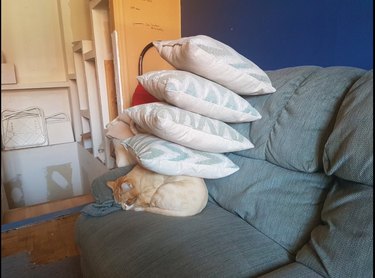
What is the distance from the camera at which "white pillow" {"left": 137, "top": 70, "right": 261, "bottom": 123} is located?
34.9 inches

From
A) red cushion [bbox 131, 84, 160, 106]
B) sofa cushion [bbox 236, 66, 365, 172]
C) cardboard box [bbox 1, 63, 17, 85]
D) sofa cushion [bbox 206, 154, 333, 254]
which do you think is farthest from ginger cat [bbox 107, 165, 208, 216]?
cardboard box [bbox 1, 63, 17, 85]

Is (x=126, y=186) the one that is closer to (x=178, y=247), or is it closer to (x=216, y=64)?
(x=178, y=247)

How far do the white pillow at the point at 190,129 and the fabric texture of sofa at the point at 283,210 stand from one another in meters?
0.11

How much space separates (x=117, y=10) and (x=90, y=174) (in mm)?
1484

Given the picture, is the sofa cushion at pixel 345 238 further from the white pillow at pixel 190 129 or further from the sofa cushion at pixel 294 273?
the white pillow at pixel 190 129

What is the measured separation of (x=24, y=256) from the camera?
1.35 metres

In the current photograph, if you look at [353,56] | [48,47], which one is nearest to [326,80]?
[353,56]

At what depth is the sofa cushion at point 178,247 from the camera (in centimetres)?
69

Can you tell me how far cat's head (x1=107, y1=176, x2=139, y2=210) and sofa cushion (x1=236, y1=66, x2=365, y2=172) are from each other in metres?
0.45

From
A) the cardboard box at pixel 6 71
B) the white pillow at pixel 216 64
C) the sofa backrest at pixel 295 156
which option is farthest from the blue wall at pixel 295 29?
the cardboard box at pixel 6 71

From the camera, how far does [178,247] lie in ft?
2.47

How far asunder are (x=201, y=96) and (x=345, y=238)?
1.83ft

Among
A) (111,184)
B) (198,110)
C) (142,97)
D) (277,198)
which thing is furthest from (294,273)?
(142,97)

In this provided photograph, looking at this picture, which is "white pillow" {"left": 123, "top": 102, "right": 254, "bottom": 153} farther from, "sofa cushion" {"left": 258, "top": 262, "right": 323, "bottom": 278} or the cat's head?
"sofa cushion" {"left": 258, "top": 262, "right": 323, "bottom": 278}
